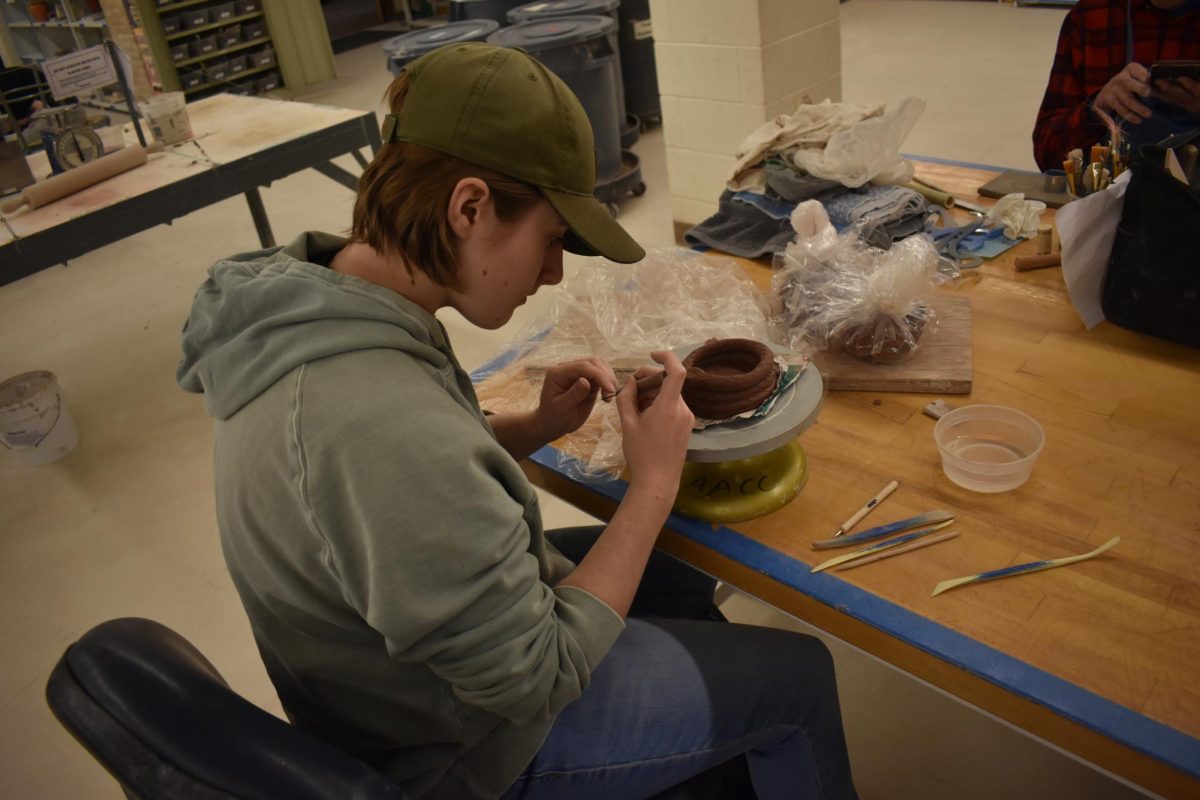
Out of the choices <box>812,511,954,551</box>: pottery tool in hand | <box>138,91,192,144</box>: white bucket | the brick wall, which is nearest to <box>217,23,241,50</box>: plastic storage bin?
<box>138,91,192,144</box>: white bucket

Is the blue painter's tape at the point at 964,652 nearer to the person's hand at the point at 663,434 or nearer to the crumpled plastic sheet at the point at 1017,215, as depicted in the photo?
the person's hand at the point at 663,434

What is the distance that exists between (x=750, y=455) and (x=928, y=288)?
528 millimetres

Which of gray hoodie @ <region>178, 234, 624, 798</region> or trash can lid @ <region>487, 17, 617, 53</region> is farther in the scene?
trash can lid @ <region>487, 17, 617, 53</region>

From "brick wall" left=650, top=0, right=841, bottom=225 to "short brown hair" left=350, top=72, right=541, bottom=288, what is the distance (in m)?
2.31

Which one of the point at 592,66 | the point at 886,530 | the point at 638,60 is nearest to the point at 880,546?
the point at 886,530

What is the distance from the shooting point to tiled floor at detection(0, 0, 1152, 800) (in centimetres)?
174

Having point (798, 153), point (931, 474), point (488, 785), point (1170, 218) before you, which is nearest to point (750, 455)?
point (931, 474)

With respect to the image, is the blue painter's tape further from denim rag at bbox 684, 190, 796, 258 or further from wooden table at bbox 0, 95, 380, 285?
wooden table at bbox 0, 95, 380, 285

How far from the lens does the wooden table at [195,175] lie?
265 cm

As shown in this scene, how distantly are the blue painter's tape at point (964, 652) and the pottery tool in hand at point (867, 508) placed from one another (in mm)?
78

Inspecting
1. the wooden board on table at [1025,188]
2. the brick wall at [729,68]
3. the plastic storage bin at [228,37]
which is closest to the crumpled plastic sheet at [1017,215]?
the wooden board on table at [1025,188]

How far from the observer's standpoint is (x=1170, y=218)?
4.18 ft

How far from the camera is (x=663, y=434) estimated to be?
3.60 ft

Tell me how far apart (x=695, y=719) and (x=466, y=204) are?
67 cm
